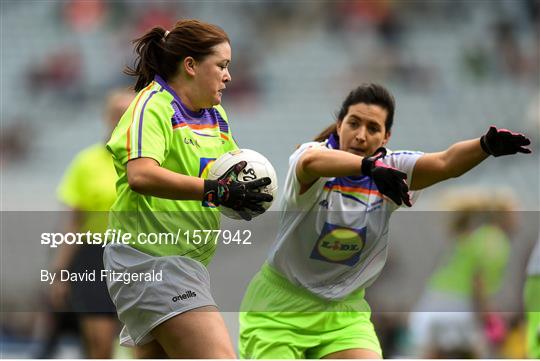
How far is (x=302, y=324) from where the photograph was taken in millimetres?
4668

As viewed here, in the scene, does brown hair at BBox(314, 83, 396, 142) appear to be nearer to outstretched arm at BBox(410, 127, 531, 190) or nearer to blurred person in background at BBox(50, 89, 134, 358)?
outstretched arm at BBox(410, 127, 531, 190)

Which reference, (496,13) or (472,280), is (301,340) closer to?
(472,280)

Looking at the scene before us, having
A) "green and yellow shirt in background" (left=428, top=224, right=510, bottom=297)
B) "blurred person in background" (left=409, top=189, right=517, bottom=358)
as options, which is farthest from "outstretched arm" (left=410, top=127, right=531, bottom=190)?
"green and yellow shirt in background" (left=428, top=224, right=510, bottom=297)

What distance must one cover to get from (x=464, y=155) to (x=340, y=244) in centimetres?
75

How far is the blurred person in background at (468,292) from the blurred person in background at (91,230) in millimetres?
2263

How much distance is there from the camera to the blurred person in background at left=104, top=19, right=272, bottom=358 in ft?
12.4

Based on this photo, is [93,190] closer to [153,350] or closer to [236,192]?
[153,350]

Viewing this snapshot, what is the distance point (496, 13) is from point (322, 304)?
978 centimetres

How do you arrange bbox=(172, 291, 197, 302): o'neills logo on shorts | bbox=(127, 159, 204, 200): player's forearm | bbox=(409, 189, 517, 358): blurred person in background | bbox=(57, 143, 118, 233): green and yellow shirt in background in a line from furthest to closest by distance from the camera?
bbox=(409, 189, 517, 358): blurred person in background → bbox=(57, 143, 118, 233): green and yellow shirt in background → bbox=(172, 291, 197, 302): o'neills logo on shorts → bbox=(127, 159, 204, 200): player's forearm

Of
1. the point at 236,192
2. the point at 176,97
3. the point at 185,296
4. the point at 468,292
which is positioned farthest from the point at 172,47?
the point at 468,292

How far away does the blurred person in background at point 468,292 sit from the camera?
745cm

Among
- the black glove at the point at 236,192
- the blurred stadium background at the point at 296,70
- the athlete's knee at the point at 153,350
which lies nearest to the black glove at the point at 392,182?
the black glove at the point at 236,192

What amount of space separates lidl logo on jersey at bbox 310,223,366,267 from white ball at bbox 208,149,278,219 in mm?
615
